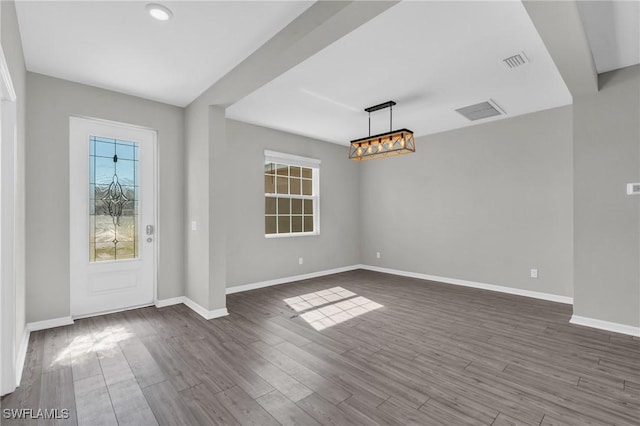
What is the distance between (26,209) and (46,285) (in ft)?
2.74

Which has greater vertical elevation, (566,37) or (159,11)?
(159,11)

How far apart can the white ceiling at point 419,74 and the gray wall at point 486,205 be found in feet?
1.46

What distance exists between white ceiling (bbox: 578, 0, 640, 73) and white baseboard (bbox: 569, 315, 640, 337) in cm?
272

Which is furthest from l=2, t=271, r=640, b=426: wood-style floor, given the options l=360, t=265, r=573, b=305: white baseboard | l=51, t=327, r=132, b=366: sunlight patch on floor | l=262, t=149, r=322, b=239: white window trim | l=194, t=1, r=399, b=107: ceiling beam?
l=194, t=1, r=399, b=107: ceiling beam

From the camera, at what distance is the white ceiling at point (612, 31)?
2.26 m

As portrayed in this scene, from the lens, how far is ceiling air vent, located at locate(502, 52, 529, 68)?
2.86 metres

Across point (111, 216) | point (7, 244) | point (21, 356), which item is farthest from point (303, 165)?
point (21, 356)

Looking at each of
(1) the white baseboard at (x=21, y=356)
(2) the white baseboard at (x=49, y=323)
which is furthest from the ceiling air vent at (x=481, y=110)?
(2) the white baseboard at (x=49, y=323)

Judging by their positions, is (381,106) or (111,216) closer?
(111,216)

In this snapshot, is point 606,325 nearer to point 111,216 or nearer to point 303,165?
point 303,165

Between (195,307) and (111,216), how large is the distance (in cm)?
155

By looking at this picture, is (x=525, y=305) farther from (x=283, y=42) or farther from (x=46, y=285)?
(x=46, y=285)

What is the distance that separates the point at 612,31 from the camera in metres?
2.56

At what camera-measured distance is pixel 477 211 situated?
202 inches
